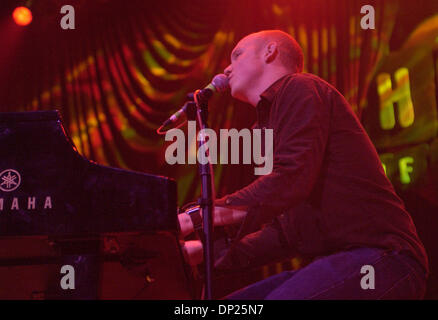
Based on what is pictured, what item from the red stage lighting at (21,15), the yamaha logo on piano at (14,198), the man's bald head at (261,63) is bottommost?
the yamaha logo on piano at (14,198)

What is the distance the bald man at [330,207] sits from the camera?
1554 mm

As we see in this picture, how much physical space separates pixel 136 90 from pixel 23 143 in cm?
279

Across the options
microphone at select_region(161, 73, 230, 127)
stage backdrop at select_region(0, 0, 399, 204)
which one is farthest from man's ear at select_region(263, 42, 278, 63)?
stage backdrop at select_region(0, 0, 399, 204)

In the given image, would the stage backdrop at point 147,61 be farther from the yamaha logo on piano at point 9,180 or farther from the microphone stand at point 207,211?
the yamaha logo on piano at point 9,180

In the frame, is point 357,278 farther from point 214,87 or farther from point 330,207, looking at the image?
point 214,87

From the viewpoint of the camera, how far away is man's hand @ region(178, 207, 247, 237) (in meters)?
1.79

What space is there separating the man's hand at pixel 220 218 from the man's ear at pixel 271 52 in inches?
30.9

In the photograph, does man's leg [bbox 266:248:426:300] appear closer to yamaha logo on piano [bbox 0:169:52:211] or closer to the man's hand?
the man's hand

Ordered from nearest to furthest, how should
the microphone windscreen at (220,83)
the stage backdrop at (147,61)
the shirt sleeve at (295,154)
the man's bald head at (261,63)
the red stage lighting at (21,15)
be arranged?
the shirt sleeve at (295,154), the microphone windscreen at (220,83), the man's bald head at (261,63), the stage backdrop at (147,61), the red stage lighting at (21,15)

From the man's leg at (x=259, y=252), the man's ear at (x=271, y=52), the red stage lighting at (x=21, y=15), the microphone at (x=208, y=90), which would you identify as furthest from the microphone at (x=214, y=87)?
the red stage lighting at (x=21, y=15)

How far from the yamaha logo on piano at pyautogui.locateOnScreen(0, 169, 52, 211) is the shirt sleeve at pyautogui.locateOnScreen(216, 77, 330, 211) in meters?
0.63

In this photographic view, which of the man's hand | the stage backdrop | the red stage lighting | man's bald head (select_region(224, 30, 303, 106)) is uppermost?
the red stage lighting

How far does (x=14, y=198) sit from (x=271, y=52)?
130cm
